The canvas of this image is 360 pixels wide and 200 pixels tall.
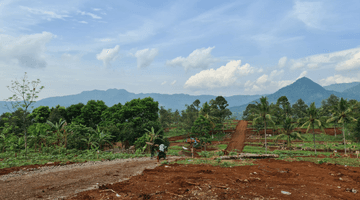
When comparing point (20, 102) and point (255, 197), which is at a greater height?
point (20, 102)

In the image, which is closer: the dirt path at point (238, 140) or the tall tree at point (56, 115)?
the tall tree at point (56, 115)

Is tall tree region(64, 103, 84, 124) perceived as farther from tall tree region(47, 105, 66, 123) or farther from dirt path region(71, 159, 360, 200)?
dirt path region(71, 159, 360, 200)

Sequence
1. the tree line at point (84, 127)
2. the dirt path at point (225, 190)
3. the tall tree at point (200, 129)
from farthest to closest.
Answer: the tall tree at point (200, 129) < the tree line at point (84, 127) < the dirt path at point (225, 190)

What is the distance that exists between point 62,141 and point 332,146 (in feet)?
195

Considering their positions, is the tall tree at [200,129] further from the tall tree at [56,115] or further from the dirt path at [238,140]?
the tall tree at [56,115]

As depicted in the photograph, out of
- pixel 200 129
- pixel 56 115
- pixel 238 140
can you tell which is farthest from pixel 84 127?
pixel 238 140

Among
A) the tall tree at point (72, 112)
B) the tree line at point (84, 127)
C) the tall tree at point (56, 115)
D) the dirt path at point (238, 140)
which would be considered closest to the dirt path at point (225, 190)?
the tree line at point (84, 127)

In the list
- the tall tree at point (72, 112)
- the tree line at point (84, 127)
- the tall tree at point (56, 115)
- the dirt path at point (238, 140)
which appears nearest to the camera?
the tree line at point (84, 127)

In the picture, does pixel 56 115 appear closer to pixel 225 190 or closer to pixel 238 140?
pixel 225 190

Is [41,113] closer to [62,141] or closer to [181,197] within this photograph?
[62,141]

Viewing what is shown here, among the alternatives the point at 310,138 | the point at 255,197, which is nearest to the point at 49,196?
the point at 255,197

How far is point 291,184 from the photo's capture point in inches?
329

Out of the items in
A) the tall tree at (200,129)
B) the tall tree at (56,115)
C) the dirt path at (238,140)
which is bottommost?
the dirt path at (238,140)

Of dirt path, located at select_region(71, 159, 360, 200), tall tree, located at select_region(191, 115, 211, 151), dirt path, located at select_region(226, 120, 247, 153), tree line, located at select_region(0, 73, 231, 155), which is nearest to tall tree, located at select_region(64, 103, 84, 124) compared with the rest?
tree line, located at select_region(0, 73, 231, 155)
